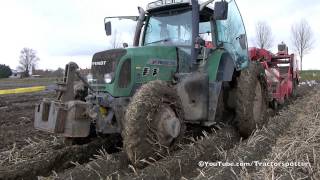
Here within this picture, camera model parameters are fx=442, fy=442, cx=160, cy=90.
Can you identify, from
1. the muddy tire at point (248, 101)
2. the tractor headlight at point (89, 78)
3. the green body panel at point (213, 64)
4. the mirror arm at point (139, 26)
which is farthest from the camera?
the mirror arm at point (139, 26)

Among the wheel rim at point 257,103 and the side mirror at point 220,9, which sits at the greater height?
the side mirror at point 220,9

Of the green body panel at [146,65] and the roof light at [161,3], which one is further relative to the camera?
the roof light at [161,3]

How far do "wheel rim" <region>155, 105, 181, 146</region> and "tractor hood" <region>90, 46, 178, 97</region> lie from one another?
698 millimetres

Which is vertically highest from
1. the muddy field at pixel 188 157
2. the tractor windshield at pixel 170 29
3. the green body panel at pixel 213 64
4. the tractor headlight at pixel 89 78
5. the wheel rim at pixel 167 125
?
the tractor windshield at pixel 170 29

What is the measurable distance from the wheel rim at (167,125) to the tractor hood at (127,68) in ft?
2.29

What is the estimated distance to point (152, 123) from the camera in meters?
5.88

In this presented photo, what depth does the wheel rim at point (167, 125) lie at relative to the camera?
5.99 meters

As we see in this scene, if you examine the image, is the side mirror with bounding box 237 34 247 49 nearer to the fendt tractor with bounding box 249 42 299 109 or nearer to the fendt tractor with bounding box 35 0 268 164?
the fendt tractor with bounding box 35 0 268 164

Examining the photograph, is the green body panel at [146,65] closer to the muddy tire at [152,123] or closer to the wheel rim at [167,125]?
the muddy tire at [152,123]

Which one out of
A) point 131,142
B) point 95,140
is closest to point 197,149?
point 131,142

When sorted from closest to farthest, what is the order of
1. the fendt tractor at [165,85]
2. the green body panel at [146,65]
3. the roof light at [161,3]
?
1. the fendt tractor at [165,85]
2. the green body panel at [146,65]
3. the roof light at [161,3]

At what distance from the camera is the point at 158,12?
8055mm

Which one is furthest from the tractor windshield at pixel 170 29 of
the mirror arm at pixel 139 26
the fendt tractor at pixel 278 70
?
the fendt tractor at pixel 278 70

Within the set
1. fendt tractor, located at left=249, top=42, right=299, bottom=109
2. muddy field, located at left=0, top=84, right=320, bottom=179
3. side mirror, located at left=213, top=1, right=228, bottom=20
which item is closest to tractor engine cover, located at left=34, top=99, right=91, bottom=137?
muddy field, located at left=0, top=84, right=320, bottom=179
